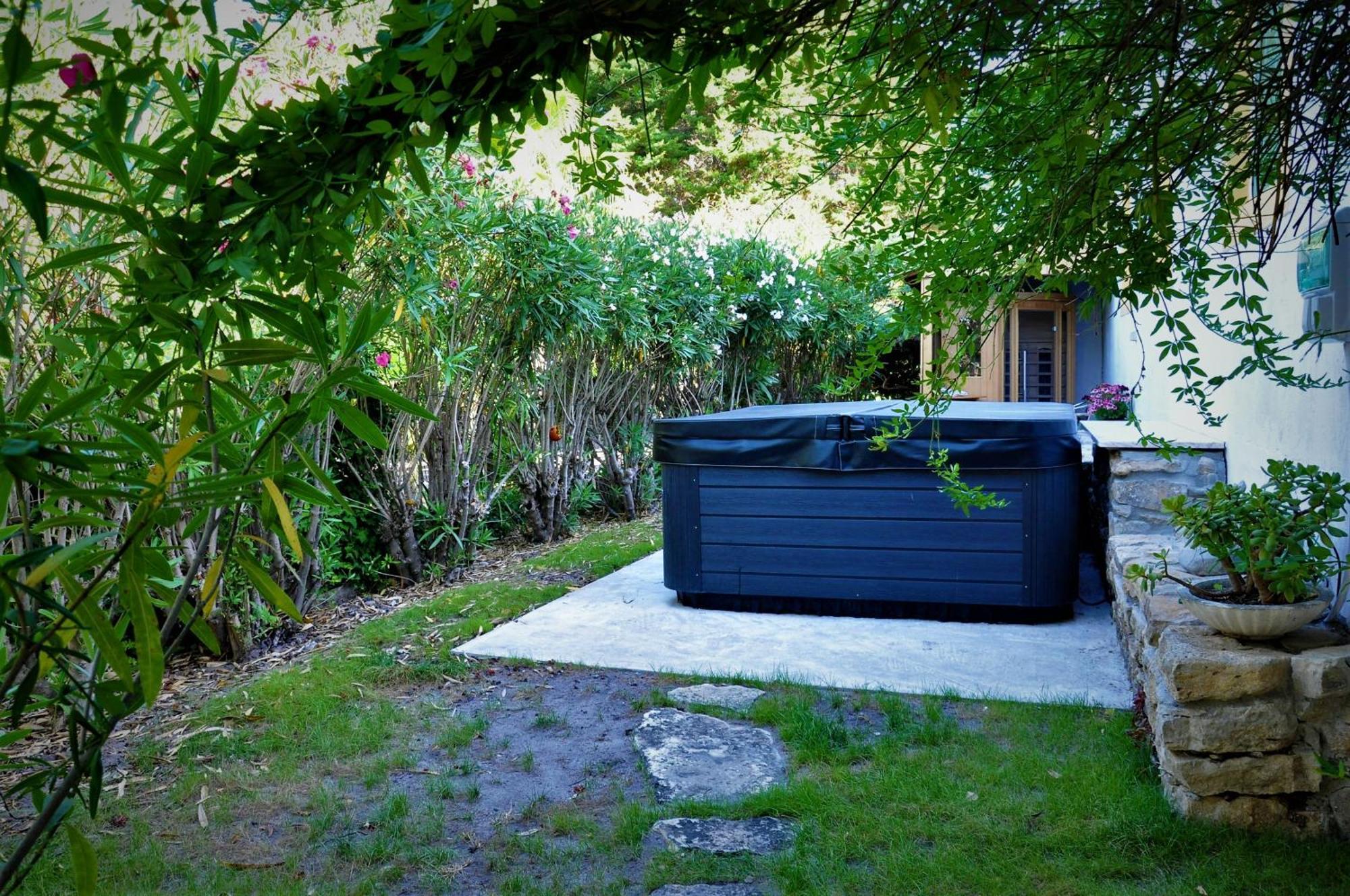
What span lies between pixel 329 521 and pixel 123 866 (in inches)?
105

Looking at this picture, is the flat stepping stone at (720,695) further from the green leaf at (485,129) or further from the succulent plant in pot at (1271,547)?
the green leaf at (485,129)

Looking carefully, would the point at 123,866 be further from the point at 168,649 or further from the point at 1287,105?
the point at 1287,105

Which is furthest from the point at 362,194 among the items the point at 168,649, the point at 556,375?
the point at 556,375

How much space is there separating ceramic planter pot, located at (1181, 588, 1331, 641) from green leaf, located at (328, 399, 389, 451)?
7.53 feet

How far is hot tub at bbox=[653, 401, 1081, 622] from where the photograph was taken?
4.55 metres

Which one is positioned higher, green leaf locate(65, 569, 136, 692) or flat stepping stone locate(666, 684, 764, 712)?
green leaf locate(65, 569, 136, 692)

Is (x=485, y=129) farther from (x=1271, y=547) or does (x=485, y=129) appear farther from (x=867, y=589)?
(x=867, y=589)

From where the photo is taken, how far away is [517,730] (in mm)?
3441

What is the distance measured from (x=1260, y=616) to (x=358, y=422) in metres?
2.34

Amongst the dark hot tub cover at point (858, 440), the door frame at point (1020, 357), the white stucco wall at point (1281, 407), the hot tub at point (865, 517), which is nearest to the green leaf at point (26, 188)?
the white stucco wall at point (1281, 407)

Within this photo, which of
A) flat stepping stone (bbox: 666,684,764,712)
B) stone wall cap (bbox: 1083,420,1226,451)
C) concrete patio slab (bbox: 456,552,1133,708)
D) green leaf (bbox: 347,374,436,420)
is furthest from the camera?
stone wall cap (bbox: 1083,420,1226,451)

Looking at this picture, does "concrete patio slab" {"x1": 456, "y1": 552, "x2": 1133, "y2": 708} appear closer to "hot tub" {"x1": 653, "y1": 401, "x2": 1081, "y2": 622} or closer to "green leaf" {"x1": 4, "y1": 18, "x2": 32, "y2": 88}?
"hot tub" {"x1": 653, "y1": 401, "x2": 1081, "y2": 622}

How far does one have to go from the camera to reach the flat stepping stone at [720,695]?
360 centimetres

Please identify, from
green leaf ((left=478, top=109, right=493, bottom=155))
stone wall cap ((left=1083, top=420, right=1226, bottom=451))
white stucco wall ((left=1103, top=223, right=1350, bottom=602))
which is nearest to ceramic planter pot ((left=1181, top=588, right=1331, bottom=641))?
white stucco wall ((left=1103, top=223, right=1350, bottom=602))
